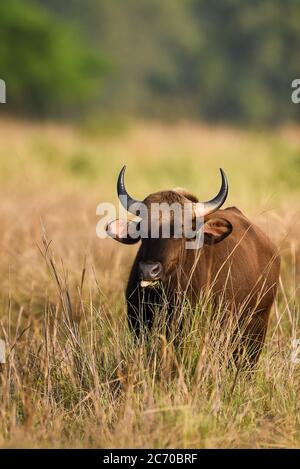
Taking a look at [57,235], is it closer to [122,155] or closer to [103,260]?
[103,260]

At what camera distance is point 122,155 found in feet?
64.1

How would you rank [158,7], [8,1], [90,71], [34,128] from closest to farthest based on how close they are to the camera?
[34,128] → [8,1] → [90,71] → [158,7]

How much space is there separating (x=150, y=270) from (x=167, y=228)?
0.35m

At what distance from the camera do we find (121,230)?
5949 millimetres

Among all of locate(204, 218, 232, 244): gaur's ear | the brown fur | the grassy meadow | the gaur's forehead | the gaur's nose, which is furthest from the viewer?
locate(204, 218, 232, 244): gaur's ear

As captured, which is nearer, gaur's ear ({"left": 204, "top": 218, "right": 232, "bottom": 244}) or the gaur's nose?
the gaur's nose

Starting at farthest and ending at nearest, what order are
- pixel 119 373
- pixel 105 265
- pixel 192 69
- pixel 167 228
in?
pixel 192 69 → pixel 105 265 → pixel 167 228 → pixel 119 373

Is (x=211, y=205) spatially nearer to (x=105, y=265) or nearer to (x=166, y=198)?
(x=166, y=198)

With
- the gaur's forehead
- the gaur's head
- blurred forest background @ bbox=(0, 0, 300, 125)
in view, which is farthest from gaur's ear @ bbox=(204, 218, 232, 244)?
blurred forest background @ bbox=(0, 0, 300, 125)

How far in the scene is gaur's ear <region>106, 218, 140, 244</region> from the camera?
19.4 ft

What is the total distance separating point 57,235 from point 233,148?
1170cm

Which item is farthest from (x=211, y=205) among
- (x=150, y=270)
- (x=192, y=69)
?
(x=192, y=69)

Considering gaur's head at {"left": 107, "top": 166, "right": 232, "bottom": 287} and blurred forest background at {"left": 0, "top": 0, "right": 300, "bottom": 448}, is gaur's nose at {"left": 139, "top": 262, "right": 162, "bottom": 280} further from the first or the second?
blurred forest background at {"left": 0, "top": 0, "right": 300, "bottom": 448}
